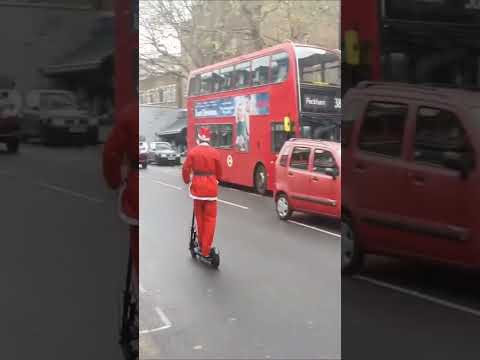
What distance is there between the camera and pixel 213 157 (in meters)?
1.63

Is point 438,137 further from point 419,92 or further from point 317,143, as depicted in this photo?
point 317,143

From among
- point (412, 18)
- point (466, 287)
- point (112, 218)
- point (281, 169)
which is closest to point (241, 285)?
point (281, 169)

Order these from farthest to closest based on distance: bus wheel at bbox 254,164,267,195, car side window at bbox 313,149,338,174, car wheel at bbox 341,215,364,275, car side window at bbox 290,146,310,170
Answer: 1. bus wheel at bbox 254,164,267,195
2. car side window at bbox 290,146,310,170
3. car side window at bbox 313,149,338,174
4. car wheel at bbox 341,215,364,275

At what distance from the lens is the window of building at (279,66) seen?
66.6 inches

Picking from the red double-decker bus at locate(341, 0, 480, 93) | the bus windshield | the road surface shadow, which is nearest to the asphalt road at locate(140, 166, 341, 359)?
the road surface shadow

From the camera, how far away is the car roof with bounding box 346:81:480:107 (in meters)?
1.24

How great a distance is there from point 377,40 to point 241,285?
87 cm

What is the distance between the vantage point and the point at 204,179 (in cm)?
164

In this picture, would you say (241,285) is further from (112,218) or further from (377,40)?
(377,40)

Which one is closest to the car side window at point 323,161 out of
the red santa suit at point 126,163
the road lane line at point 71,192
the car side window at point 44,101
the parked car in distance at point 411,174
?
the parked car in distance at point 411,174

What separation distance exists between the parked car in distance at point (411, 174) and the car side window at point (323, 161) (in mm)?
109

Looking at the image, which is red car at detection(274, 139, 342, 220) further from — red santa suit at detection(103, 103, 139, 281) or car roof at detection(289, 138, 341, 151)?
red santa suit at detection(103, 103, 139, 281)

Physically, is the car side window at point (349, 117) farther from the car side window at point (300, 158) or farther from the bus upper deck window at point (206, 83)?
the bus upper deck window at point (206, 83)

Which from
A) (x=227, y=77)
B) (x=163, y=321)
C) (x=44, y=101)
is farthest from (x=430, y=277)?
(x=44, y=101)
